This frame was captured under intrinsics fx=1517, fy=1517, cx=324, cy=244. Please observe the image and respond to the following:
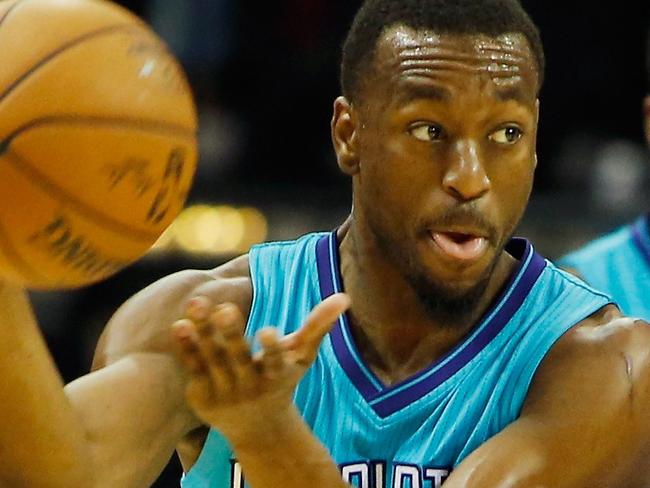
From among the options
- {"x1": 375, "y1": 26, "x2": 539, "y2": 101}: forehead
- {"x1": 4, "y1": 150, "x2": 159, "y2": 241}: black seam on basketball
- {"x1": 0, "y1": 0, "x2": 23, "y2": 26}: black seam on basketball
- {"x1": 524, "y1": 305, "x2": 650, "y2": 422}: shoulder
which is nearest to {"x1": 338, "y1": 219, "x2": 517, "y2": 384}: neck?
{"x1": 524, "y1": 305, "x2": 650, "y2": 422}: shoulder

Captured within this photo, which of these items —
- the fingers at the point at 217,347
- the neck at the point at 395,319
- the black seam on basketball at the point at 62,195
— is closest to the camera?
the fingers at the point at 217,347

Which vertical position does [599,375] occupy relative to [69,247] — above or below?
below

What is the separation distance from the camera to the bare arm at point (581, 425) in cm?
316

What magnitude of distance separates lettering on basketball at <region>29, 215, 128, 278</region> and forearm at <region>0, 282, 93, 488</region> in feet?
0.53

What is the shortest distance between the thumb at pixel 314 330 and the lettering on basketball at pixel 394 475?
2.19ft

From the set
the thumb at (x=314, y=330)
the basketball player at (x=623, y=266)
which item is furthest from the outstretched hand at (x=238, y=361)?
the basketball player at (x=623, y=266)

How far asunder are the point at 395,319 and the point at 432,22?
2.36 ft

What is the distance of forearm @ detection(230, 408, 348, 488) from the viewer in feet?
9.65

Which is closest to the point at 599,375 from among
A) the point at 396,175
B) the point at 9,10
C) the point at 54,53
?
the point at 396,175

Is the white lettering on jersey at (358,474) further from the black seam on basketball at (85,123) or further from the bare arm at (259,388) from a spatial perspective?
the black seam on basketball at (85,123)

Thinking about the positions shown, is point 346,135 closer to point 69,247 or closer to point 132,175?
point 132,175

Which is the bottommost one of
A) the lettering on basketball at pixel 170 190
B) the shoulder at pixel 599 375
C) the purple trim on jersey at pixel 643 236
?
the purple trim on jersey at pixel 643 236

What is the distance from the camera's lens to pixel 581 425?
129 inches

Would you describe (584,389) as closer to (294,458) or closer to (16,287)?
(294,458)
